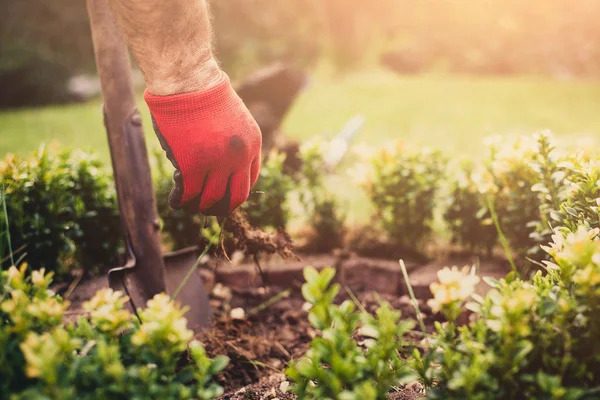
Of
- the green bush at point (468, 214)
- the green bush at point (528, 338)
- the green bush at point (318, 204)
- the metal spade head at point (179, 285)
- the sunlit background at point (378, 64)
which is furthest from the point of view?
the sunlit background at point (378, 64)

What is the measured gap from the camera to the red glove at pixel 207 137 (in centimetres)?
188

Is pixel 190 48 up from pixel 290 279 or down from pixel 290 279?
up

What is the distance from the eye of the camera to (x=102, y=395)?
4.08 feet

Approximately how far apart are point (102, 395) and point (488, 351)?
960mm

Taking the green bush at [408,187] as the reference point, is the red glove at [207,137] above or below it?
above

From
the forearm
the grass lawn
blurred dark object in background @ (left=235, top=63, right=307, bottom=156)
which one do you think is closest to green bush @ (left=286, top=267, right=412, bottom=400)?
the forearm

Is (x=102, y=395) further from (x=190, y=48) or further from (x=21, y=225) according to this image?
(x=21, y=225)

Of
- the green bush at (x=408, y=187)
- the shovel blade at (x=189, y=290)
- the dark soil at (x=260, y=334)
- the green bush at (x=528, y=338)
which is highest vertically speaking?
the green bush at (x=528, y=338)

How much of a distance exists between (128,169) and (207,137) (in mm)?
746

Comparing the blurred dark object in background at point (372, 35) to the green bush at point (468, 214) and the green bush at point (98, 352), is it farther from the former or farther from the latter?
the green bush at point (98, 352)

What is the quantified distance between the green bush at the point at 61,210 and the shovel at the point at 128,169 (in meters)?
0.44

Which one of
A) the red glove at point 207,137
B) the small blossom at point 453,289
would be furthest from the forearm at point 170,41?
the small blossom at point 453,289

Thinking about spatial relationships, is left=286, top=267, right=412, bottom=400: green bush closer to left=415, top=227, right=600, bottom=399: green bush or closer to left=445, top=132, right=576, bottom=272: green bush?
left=415, top=227, right=600, bottom=399: green bush

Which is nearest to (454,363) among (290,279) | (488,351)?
(488,351)
